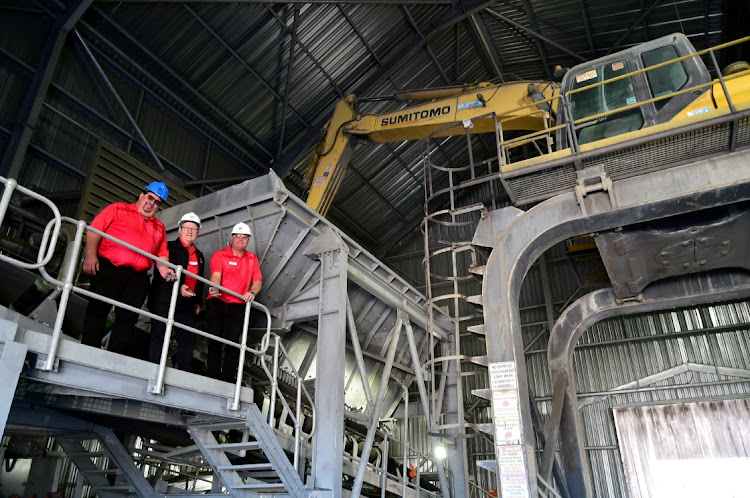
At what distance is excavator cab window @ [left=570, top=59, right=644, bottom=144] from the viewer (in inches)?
289

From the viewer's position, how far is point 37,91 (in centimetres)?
1214

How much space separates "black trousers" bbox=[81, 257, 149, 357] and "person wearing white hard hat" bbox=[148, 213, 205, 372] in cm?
19

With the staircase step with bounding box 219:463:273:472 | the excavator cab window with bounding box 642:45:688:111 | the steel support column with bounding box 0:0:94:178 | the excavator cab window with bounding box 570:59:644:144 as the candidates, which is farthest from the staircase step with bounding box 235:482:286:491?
the steel support column with bounding box 0:0:94:178

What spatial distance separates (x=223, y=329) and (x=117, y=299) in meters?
1.45

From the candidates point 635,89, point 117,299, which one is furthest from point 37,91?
point 635,89

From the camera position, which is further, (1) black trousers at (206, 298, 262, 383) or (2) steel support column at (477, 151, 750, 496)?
(1) black trousers at (206, 298, 262, 383)

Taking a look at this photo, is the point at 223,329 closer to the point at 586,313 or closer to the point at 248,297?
the point at 248,297

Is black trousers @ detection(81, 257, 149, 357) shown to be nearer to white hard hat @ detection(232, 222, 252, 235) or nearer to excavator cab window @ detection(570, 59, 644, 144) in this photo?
Result: white hard hat @ detection(232, 222, 252, 235)

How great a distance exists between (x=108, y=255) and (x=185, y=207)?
3.05m

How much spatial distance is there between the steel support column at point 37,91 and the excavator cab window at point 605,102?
11.3 metres

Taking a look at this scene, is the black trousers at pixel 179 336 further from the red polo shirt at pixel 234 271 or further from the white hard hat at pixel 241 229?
the white hard hat at pixel 241 229

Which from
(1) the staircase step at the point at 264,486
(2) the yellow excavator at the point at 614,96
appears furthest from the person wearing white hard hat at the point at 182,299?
(2) the yellow excavator at the point at 614,96

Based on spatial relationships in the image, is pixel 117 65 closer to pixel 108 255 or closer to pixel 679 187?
pixel 108 255

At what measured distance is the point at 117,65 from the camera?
45.8 ft
